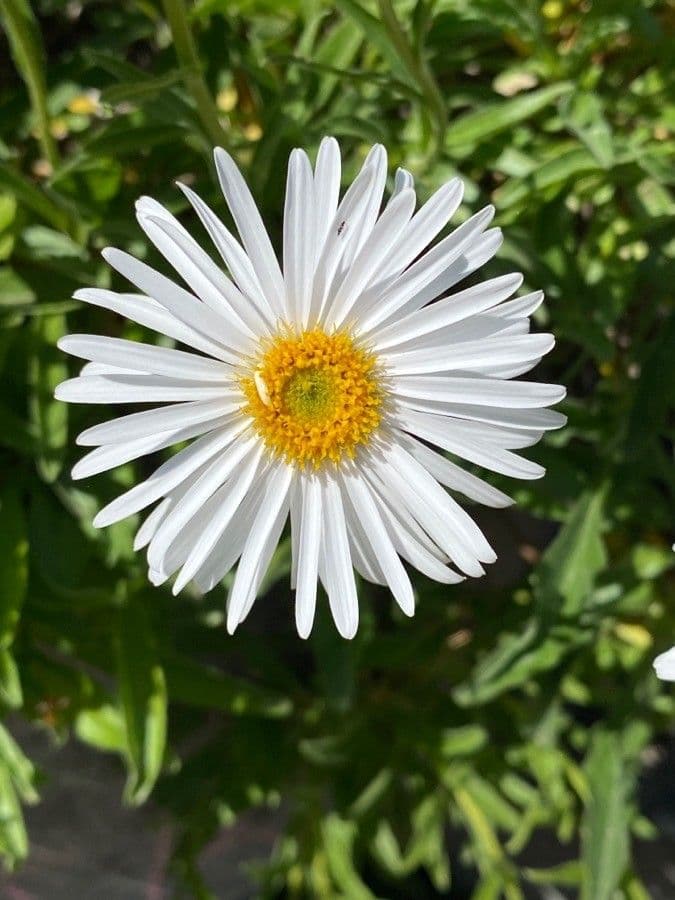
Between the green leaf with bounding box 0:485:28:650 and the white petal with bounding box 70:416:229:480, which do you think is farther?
the green leaf with bounding box 0:485:28:650

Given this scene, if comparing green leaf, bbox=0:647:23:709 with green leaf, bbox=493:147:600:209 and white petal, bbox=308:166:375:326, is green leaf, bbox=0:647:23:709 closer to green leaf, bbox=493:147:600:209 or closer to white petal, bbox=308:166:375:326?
white petal, bbox=308:166:375:326

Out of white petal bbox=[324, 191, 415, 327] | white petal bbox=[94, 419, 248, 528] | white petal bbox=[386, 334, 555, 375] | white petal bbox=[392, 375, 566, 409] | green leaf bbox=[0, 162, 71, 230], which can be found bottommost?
white petal bbox=[392, 375, 566, 409]

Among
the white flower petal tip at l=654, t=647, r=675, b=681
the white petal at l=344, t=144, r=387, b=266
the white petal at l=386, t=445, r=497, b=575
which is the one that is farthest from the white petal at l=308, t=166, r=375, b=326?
the white flower petal tip at l=654, t=647, r=675, b=681

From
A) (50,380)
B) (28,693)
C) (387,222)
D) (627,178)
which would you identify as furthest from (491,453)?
(28,693)

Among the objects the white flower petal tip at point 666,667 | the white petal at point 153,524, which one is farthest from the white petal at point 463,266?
the white flower petal tip at point 666,667

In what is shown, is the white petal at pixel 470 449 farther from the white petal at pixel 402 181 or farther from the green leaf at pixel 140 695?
the green leaf at pixel 140 695

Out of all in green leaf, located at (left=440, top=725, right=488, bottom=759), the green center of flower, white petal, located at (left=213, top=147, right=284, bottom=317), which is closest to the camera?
white petal, located at (left=213, top=147, right=284, bottom=317)

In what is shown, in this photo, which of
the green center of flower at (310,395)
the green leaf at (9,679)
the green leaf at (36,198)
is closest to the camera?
the green center of flower at (310,395)

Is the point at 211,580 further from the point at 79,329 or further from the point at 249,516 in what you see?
the point at 79,329
